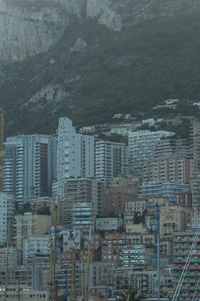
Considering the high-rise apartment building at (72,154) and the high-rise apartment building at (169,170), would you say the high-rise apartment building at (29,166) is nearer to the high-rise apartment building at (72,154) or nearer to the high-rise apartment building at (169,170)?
the high-rise apartment building at (72,154)

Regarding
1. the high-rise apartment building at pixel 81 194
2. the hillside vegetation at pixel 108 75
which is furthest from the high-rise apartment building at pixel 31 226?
the hillside vegetation at pixel 108 75

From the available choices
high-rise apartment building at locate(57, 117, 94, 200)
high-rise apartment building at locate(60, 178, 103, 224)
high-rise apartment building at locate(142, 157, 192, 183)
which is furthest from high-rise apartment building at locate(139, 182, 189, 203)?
high-rise apartment building at locate(57, 117, 94, 200)

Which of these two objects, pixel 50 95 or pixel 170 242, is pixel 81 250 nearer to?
pixel 170 242

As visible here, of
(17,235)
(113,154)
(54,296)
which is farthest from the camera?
(113,154)

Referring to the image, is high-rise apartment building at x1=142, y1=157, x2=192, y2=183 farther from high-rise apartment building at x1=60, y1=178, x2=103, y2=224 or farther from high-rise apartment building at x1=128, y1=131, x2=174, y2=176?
high-rise apartment building at x1=60, y1=178, x2=103, y2=224

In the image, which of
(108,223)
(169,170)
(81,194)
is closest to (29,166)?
(81,194)

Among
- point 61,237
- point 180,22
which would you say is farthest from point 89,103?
point 61,237
